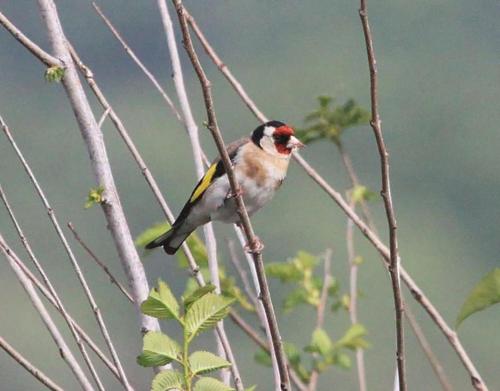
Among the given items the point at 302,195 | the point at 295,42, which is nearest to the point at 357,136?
the point at 302,195

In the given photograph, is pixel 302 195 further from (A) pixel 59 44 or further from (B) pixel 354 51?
(A) pixel 59 44

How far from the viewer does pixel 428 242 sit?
77.8m

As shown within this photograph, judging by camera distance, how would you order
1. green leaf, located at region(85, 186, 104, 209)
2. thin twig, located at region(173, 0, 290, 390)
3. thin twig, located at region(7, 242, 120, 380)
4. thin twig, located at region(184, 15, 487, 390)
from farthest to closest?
green leaf, located at region(85, 186, 104, 209)
thin twig, located at region(7, 242, 120, 380)
thin twig, located at region(184, 15, 487, 390)
thin twig, located at region(173, 0, 290, 390)

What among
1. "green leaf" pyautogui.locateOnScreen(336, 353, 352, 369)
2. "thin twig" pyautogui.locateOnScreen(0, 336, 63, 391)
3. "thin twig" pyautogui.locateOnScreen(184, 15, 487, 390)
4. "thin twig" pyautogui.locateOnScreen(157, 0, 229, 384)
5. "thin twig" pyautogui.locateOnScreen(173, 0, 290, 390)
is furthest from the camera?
"green leaf" pyautogui.locateOnScreen(336, 353, 352, 369)

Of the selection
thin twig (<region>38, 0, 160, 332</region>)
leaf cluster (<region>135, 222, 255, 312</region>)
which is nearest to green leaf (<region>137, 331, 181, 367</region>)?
thin twig (<region>38, 0, 160, 332</region>)

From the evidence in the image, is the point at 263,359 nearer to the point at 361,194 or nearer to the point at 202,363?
the point at 361,194

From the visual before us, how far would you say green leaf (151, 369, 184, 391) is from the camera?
2809mm

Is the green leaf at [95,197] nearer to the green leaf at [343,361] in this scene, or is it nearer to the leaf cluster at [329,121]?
the green leaf at [343,361]

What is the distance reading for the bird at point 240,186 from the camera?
5379 millimetres

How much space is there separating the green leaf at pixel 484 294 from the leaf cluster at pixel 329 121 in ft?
7.75

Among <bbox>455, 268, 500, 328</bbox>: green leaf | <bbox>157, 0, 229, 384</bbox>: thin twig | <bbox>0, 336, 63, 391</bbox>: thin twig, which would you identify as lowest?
<bbox>455, 268, 500, 328</bbox>: green leaf

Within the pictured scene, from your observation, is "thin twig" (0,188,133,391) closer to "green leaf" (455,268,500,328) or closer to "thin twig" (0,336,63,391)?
"thin twig" (0,336,63,391)

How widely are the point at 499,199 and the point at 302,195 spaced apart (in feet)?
41.7

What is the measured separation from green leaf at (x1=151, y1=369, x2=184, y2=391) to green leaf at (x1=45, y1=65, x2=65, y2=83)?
4.26ft
